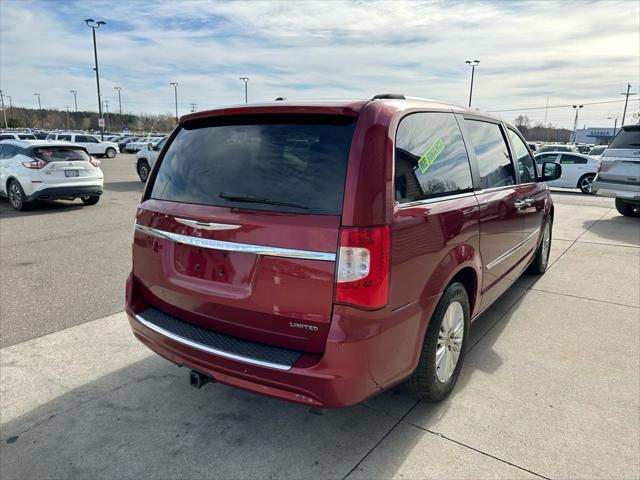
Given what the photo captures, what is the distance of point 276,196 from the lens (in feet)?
7.50

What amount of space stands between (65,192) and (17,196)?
1.14m

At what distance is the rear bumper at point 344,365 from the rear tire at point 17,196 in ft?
33.9

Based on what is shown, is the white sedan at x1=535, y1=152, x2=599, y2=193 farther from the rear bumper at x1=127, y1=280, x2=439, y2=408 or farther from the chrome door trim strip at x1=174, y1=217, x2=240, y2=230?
the chrome door trim strip at x1=174, y1=217, x2=240, y2=230

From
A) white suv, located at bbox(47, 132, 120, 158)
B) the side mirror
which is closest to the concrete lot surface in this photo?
the side mirror

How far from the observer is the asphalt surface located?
14.4 feet

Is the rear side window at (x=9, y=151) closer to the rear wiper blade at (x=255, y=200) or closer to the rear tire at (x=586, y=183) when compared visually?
the rear wiper blade at (x=255, y=200)

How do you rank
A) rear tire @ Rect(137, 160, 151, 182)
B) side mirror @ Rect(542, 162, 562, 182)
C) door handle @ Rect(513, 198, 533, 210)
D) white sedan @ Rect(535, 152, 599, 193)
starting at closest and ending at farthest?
door handle @ Rect(513, 198, 533, 210), side mirror @ Rect(542, 162, 562, 182), white sedan @ Rect(535, 152, 599, 193), rear tire @ Rect(137, 160, 151, 182)

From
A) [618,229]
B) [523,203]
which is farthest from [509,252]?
[618,229]

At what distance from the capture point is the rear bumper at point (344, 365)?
6.95 feet

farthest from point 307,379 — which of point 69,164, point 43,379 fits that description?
point 69,164

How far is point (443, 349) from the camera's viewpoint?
2865 mm

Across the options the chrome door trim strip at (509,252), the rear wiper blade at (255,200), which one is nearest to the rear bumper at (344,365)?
the rear wiper blade at (255,200)

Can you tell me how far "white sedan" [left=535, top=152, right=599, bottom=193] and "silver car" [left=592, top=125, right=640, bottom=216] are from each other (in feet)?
23.5

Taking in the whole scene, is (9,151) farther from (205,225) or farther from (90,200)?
(205,225)
